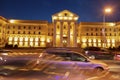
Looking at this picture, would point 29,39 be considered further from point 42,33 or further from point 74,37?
point 74,37

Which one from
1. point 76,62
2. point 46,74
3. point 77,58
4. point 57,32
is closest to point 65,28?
point 57,32

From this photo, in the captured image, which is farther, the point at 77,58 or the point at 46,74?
the point at 77,58

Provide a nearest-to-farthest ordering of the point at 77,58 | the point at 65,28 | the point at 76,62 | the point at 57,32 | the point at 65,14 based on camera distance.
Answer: the point at 76,62, the point at 77,58, the point at 65,14, the point at 57,32, the point at 65,28

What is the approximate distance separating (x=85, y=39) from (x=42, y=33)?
77.7ft

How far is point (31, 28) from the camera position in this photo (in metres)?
99.4

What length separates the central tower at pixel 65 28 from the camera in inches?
3744

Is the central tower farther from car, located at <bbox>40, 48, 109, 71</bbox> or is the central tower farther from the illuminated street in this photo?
car, located at <bbox>40, 48, 109, 71</bbox>

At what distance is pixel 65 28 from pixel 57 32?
16.4 ft

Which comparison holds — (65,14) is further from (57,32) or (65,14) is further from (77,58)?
(77,58)

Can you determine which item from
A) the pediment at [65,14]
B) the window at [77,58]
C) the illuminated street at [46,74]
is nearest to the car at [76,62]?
the window at [77,58]

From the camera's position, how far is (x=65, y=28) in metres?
98.7

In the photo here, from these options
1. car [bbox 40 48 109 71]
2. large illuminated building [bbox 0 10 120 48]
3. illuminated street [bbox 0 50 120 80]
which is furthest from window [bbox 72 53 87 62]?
large illuminated building [bbox 0 10 120 48]

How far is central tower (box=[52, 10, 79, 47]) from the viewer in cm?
9510

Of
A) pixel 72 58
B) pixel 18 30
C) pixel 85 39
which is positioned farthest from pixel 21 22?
pixel 72 58
